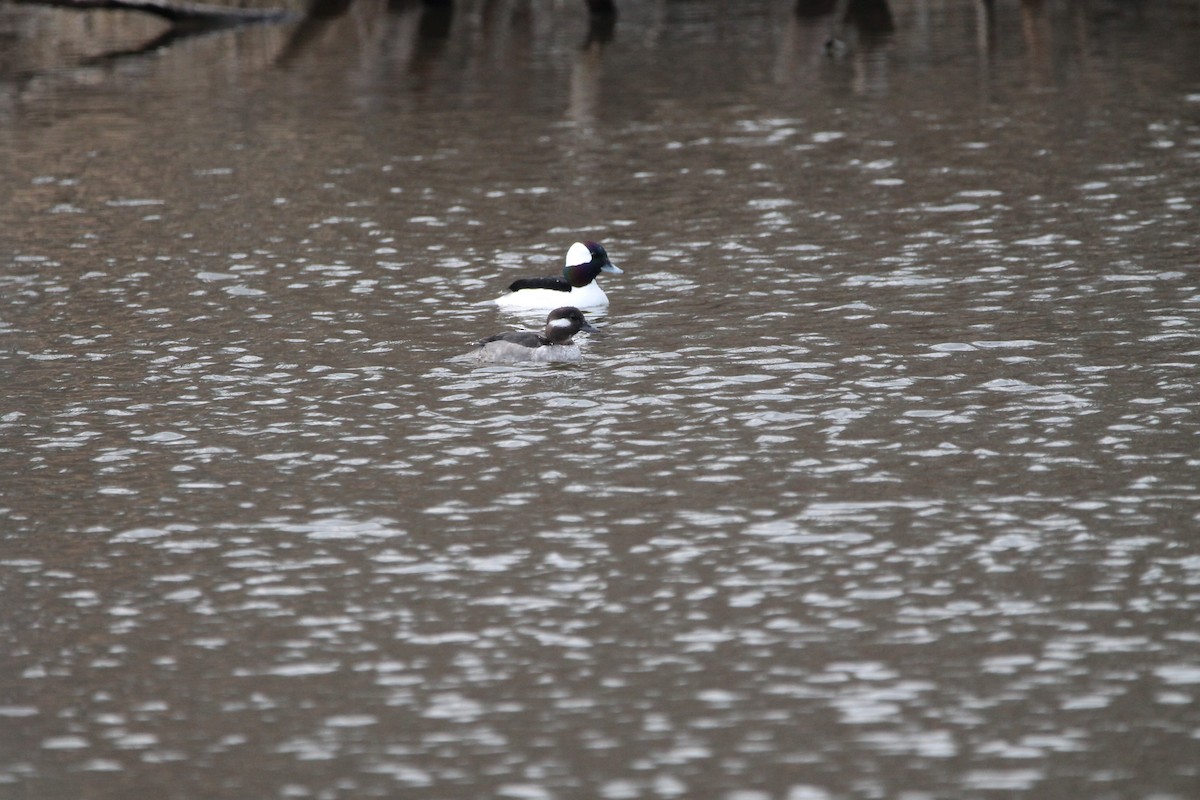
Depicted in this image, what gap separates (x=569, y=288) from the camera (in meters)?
19.8

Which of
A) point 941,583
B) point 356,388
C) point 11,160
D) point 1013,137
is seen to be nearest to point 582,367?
point 356,388

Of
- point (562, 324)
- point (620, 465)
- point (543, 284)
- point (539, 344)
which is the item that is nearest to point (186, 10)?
point (543, 284)

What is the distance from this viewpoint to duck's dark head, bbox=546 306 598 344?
17828 mm

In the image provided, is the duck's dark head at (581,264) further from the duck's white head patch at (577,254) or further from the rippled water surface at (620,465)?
the rippled water surface at (620,465)

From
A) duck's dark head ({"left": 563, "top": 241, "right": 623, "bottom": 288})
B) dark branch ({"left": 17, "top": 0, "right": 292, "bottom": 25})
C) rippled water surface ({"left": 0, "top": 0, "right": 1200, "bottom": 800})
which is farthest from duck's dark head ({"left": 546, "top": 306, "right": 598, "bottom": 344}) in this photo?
dark branch ({"left": 17, "top": 0, "right": 292, "bottom": 25})

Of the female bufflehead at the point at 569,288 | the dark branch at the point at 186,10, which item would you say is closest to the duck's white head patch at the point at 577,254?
the female bufflehead at the point at 569,288

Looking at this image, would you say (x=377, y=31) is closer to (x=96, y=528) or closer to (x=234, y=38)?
(x=234, y=38)

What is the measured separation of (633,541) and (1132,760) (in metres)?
4.37

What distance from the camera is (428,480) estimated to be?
46.9 ft

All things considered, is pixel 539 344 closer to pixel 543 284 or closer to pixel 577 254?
pixel 543 284

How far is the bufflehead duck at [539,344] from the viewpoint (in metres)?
17.7

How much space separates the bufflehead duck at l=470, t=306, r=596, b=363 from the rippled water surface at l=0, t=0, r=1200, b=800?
0.25 m

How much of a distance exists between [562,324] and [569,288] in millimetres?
2000

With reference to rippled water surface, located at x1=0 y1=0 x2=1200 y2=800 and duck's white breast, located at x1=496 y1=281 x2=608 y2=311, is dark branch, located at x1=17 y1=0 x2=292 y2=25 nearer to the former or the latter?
rippled water surface, located at x1=0 y1=0 x2=1200 y2=800
